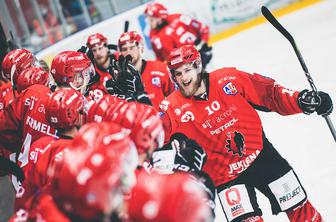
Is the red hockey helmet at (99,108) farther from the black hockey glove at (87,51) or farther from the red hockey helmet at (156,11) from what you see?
the red hockey helmet at (156,11)

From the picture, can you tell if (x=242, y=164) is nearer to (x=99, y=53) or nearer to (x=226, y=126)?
(x=226, y=126)

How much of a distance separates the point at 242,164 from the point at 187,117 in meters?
0.40

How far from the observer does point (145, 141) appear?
1797 millimetres

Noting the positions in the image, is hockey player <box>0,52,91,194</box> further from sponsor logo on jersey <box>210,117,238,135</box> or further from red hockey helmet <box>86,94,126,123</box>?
sponsor logo on jersey <box>210,117,238,135</box>

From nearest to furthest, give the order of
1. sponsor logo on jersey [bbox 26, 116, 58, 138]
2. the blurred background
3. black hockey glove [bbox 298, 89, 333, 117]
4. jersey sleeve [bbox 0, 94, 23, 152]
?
1. black hockey glove [bbox 298, 89, 333, 117]
2. sponsor logo on jersey [bbox 26, 116, 58, 138]
3. jersey sleeve [bbox 0, 94, 23, 152]
4. the blurred background

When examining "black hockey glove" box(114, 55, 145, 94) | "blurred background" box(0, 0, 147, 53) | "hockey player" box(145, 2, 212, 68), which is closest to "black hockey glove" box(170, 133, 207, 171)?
"black hockey glove" box(114, 55, 145, 94)

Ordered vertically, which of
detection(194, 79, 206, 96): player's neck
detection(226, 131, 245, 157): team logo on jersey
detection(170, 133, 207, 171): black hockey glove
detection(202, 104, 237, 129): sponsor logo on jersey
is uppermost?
detection(194, 79, 206, 96): player's neck

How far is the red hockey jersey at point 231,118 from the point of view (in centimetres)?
301

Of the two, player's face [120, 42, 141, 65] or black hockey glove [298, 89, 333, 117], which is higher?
player's face [120, 42, 141, 65]

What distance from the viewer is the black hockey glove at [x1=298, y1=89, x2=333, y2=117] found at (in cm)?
285

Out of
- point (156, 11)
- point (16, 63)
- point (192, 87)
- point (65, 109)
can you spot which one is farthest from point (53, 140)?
point (156, 11)

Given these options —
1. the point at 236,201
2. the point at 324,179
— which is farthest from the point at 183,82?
the point at 324,179

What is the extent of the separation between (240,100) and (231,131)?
17 cm

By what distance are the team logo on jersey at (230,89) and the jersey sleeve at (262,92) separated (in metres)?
0.02
